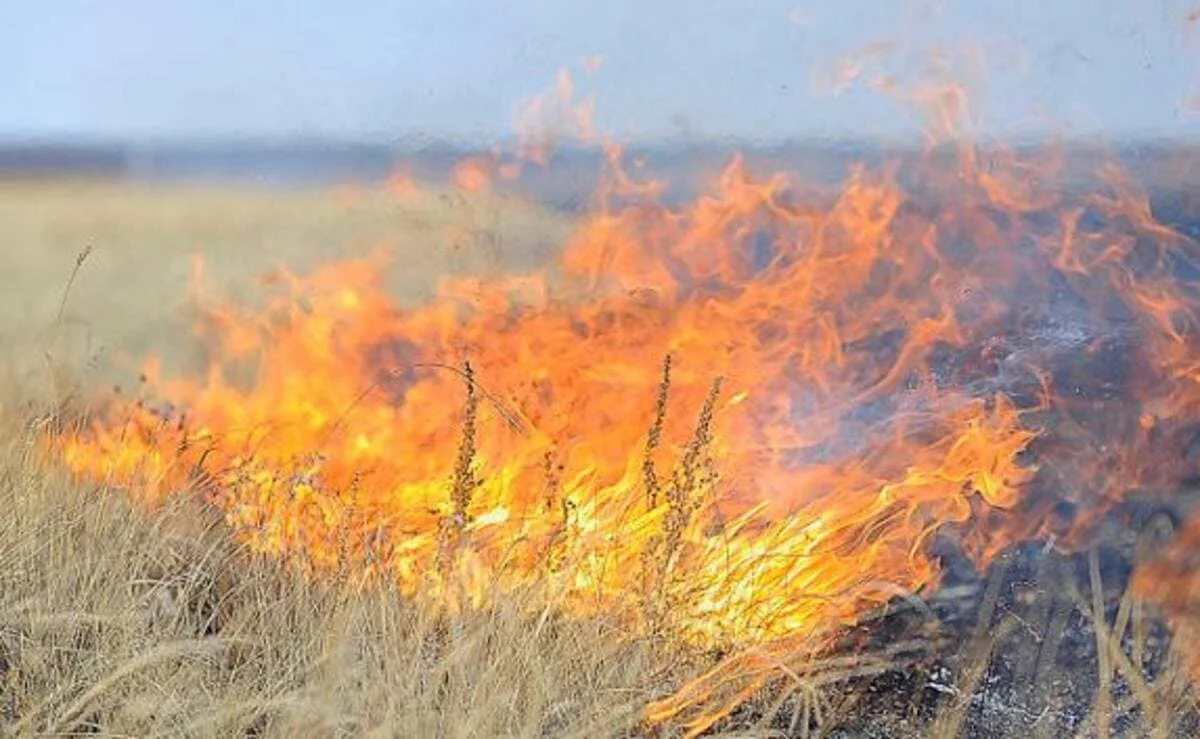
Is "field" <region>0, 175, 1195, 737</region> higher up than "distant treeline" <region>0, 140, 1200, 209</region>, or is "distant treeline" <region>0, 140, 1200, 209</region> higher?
"distant treeline" <region>0, 140, 1200, 209</region>

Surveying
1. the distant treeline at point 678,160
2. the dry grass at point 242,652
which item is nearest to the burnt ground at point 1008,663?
the dry grass at point 242,652

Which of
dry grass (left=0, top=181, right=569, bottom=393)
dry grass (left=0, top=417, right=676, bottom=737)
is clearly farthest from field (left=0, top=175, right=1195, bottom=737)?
dry grass (left=0, top=181, right=569, bottom=393)

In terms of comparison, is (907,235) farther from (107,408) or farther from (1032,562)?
(107,408)

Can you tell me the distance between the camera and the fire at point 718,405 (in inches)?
114

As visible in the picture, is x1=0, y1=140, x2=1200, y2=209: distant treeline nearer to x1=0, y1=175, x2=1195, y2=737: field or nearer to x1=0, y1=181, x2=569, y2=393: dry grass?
x1=0, y1=181, x2=569, y2=393: dry grass

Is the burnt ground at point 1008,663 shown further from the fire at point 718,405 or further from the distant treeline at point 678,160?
the distant treeline at point 678,160

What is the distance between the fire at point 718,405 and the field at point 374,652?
0.33 feet

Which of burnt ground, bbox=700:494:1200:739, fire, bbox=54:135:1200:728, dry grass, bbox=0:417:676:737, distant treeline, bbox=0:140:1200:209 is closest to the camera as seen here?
dry grass, bbox=0:417:676:737

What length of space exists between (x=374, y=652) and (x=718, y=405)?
5.07 feet

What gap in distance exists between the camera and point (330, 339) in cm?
451

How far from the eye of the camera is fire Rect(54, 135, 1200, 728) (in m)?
2.89

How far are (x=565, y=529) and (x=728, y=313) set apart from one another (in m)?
1.59

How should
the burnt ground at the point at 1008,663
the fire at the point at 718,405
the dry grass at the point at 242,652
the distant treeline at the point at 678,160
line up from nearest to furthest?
the dry grass at the point at 242,652, the burnt ground at the point at 1008,663, the fire at the point at 718,405, the distant treeline at the point at 678,160

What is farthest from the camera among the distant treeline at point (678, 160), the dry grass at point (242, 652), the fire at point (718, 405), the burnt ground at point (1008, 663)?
the distant treeline at point (678, 160)
